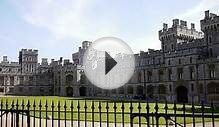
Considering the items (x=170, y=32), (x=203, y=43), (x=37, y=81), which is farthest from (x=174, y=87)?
(x=37, y=81)

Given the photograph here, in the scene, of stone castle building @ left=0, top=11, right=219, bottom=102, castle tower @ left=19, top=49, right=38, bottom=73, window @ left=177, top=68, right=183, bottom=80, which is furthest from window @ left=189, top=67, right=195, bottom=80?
castle tower @ left=19, top=49, right=38, bottom=73

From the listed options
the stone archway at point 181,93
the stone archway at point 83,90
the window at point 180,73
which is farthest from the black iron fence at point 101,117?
the stone archway at point 83,90

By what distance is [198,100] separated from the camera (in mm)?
41719

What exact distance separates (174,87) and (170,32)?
13449 mm

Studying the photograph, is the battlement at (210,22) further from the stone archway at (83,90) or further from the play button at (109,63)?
the stone archway at (83,90)

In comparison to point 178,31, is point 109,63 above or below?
below

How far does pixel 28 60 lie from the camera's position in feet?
252

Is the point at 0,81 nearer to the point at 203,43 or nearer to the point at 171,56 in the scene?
the point at 171,56

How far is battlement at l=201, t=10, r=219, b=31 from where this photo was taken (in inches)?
1741

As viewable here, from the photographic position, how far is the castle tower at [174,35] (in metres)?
54.1

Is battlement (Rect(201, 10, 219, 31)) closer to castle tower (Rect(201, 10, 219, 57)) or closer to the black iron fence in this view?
castle tower (Rect(201, 10, 219, 57))

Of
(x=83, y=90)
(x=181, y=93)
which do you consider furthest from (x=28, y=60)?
(x=181, y=93)

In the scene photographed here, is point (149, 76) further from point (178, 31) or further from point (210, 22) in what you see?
point (210, 22)

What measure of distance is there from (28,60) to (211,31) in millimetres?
50566
